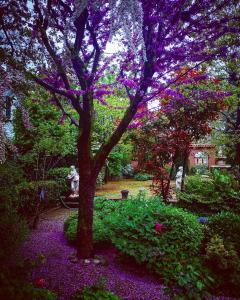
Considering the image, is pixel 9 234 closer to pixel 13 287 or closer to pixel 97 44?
pixel 13 287

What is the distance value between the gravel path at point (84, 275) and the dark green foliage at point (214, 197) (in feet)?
12.3

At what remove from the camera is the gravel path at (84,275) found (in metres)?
4.24

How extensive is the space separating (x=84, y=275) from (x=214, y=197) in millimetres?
5401

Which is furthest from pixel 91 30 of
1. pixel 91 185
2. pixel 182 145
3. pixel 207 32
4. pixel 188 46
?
pixel 182 145

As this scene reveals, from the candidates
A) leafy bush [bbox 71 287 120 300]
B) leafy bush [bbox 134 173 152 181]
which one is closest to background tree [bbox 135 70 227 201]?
leafy bush [bbox 71 287 120 300]

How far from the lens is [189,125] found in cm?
947

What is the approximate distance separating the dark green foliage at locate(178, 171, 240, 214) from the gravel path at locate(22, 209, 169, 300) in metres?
3.76

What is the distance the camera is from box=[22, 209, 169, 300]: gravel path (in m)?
4.24

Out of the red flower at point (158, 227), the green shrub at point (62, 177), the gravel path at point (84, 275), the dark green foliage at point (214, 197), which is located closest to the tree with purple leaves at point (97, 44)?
the gravel path at point (84, 275)

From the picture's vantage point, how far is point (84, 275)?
4.64m

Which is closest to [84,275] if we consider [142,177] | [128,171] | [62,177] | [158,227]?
[158,227]

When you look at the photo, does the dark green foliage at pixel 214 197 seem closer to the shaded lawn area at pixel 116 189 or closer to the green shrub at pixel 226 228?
the green shrub at pixel 226 228

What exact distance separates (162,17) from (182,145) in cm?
541

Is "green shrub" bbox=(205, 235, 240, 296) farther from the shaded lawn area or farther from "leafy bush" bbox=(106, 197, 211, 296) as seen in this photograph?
the shaded lawn area
